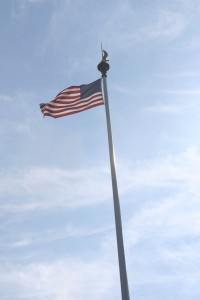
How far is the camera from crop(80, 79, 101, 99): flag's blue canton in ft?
73.5

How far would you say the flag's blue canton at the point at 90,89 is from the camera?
22391 mm

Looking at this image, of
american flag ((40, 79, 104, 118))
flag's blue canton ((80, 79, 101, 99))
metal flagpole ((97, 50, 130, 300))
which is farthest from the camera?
flag's blue canton ((80, 79, 101, 99))

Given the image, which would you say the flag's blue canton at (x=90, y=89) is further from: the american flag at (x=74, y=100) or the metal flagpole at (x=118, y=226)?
the metal flagpole at (x=118, y=226)

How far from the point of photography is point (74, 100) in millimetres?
22500

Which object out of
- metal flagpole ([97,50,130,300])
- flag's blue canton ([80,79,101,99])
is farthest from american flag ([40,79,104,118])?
metal flagpole ([97,50,130,300])

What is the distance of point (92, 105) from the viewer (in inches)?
850

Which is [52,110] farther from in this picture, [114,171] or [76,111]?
[114,171]

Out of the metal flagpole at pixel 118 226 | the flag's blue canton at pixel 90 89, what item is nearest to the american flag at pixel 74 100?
the flag's blue canton at pixel 90 89

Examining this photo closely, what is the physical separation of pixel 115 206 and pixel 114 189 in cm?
83

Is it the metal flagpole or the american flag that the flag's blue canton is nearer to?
the american flag

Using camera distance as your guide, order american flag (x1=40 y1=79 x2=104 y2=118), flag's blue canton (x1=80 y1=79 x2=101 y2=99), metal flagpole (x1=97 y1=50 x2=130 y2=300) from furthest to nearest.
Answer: flag's blue canton (x1=80 y1=79 x2=101 y2=99), american flag (x1=40 y1=79 x2=104 y2=118), metal flagpole (x1=97 y1=50 x2=130 y2=300)

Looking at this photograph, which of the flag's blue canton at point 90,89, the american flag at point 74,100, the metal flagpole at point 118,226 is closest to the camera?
the metal flagpole at point 118,226

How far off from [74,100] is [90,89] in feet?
3.27

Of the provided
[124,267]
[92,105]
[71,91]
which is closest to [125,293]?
[124,267]
